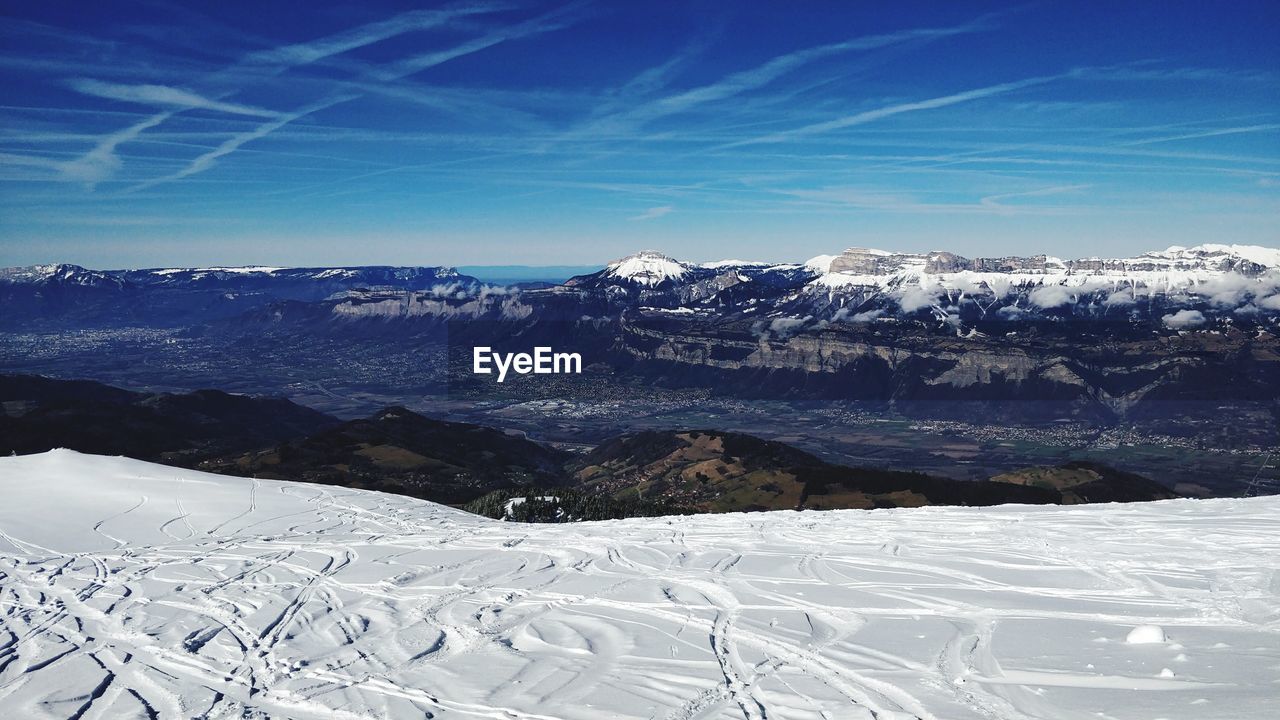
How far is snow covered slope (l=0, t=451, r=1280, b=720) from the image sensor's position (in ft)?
44.0

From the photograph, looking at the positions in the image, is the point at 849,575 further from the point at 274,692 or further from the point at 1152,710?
the point at 274,692

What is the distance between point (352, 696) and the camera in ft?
46.0

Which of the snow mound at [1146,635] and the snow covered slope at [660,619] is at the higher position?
the snow mound at [1146,635]

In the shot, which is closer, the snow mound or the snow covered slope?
the snow covered slope

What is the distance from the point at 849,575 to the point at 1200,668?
384 inches

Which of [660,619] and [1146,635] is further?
[660,619]

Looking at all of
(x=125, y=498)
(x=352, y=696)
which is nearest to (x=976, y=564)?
(x=352, y=696)

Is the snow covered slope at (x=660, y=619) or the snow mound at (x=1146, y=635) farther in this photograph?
the snow mound at (x=1146, y=635)

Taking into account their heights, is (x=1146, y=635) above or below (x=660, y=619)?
above

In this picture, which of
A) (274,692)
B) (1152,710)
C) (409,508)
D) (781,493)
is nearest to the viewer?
(1152,710)

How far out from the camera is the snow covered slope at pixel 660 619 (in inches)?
527

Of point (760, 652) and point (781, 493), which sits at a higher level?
point (760, 652)

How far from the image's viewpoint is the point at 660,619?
1853 cm

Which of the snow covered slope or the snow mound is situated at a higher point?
the snow mound
